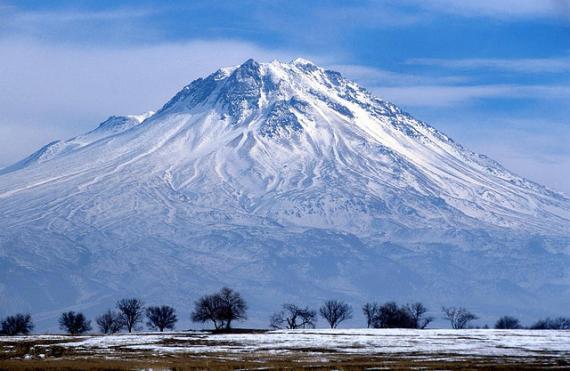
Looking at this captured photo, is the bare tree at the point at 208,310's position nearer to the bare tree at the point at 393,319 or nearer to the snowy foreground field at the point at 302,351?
the bare tree at the point at 393,319

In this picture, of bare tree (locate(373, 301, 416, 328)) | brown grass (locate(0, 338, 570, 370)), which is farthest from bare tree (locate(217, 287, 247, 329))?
brown grass (locate(0, 338, 570, 370))

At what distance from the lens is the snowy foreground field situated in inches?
2872

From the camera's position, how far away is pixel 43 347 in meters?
92.2

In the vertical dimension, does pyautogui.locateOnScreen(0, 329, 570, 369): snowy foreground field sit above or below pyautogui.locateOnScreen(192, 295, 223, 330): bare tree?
below

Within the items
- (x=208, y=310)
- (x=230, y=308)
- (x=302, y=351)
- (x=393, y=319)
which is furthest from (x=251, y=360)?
(x=393, y=319)

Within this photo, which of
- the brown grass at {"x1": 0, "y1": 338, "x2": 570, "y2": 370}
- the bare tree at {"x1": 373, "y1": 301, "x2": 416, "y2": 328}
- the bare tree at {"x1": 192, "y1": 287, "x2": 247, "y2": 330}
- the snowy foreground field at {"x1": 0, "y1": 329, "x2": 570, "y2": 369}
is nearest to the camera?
the brown grass at {"x1": 0, "y1": 338, "x2": 570, "y2": 370}

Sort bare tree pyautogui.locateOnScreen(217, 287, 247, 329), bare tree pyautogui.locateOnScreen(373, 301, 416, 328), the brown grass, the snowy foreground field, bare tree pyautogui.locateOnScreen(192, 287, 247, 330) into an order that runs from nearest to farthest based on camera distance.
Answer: the brown grass → the snowy foreground field → bare tree pyautogui.locateOnScreen(217, 287, 247, 329) → bare tree pyautogui.locateOnScreen(192, 287, 247, 330) → bare tree pyautogui.locateOnScreen(373, 301, 416, 328)

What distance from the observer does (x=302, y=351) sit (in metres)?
86.9

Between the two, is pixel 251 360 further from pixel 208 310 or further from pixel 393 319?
pixel 393 319

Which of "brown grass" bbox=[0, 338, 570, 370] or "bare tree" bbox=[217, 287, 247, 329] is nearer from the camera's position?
"brown grass" bbox=[0, 338, 570, 370]

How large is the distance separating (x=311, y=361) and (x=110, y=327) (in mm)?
85846

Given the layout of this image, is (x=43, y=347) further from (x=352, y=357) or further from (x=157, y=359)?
(x=352, y=357)

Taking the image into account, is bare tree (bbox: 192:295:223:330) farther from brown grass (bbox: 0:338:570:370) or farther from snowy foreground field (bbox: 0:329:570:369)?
brown grass (bbox: 0:338:570:370)

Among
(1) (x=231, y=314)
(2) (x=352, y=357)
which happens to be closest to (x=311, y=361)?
(2) (x=352, y=357)
